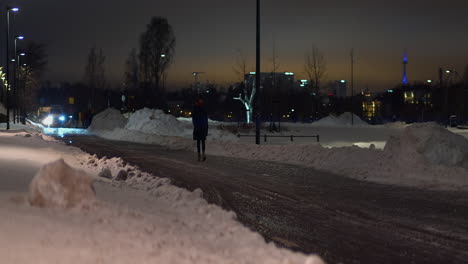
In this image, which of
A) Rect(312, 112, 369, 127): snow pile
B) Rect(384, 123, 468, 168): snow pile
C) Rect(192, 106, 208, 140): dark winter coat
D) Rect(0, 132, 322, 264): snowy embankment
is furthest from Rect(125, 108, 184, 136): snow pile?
Rect(0, 132, 322, 264): snowy embankment

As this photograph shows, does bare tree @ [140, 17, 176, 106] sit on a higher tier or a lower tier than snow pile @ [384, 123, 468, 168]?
higher

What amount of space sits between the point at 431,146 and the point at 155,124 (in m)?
31.4

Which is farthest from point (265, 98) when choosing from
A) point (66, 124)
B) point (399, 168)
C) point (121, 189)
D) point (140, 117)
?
point (121, 189)

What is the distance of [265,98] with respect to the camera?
253 feet

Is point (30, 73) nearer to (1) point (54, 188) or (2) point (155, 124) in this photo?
(2) point (155, 124)

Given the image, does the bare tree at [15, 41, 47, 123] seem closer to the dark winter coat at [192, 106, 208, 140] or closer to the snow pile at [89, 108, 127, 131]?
the snow pile at [89, 108, 127, 131]

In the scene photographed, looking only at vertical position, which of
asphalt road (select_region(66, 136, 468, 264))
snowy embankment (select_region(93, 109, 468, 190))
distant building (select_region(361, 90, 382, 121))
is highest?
distant building (select_region(361, 90, 382, 121))

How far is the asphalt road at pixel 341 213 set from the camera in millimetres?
7152

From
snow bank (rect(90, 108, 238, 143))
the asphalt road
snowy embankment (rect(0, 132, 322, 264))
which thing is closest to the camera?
snowy embankment (rect(0, 132, 322, 264))

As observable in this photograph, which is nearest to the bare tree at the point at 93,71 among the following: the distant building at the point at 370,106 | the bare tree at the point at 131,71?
the bare tree at the point at 131,71

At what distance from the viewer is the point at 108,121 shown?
54656mm

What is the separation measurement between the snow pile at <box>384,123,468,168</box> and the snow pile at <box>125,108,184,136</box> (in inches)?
1078

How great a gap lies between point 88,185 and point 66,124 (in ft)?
228

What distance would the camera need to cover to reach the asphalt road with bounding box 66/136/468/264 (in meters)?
7.15
